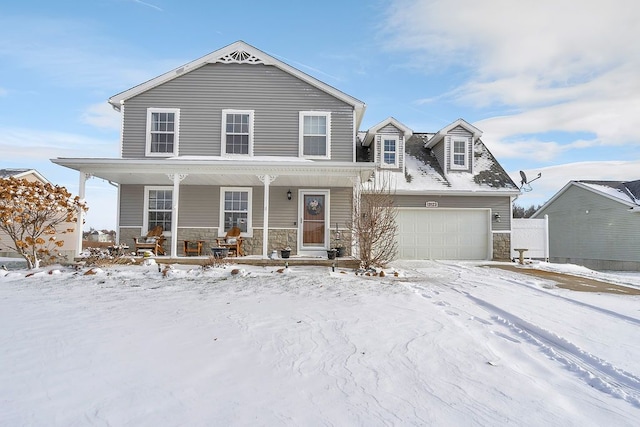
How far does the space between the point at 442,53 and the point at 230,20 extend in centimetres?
723

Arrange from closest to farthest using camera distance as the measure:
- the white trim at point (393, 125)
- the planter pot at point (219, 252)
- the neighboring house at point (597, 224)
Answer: the planter pot at point (219, 252) < the white trim at point (393, 125) < the neighboring house at point (597, 224)

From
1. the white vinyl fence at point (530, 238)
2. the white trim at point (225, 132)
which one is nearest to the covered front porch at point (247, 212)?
the white trim at point (225, 132)

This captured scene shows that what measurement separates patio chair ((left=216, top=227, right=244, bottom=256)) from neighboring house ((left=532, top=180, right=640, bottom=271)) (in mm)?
15677

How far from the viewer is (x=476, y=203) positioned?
50.4 feet

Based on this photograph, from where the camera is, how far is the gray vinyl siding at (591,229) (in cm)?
1694

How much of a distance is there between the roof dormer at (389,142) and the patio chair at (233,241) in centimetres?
603

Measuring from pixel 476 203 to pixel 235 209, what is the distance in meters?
9.02

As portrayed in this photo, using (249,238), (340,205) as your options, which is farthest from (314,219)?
(249,238)

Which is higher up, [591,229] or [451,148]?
[451,148]

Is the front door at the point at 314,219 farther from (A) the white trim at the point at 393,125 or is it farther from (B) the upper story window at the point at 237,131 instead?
(A) the white trim at the point at 393,125

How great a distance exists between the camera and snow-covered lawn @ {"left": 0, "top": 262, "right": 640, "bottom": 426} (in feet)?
9.56

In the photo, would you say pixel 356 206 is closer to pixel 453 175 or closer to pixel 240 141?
pixel 240 141

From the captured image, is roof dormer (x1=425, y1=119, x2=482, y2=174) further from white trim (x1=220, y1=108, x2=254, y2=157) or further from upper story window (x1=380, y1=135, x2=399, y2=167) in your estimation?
white trim (x1=220, y1=108, x2=254, y2=157)

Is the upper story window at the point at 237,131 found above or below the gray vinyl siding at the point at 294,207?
above
